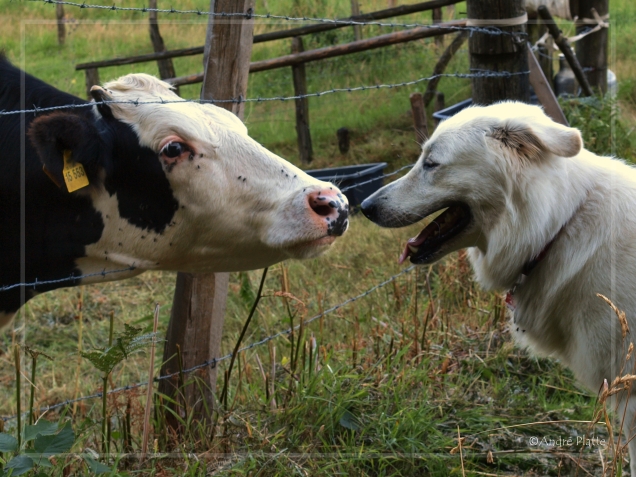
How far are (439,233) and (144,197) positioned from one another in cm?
137

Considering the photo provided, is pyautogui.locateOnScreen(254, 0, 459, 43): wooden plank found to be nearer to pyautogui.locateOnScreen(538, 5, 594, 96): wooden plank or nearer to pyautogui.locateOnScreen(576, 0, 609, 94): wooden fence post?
pyautogui.locateOnScreen(576, 0, 609, 94): wooden fence post

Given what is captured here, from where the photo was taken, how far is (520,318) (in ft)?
10.3

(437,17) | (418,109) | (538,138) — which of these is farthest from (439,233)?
(437,17)

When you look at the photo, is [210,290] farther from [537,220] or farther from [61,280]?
[537,220]

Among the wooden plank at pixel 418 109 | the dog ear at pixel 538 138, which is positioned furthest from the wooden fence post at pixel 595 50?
the dog ear at pixel 538 138

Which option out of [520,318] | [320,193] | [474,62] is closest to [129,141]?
[320,193]

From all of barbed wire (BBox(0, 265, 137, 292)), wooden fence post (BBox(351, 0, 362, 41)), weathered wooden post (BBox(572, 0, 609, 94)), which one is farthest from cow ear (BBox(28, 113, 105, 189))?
wooden fence post (BBox(351, 0, 362, 41))

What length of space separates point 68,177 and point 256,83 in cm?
1017

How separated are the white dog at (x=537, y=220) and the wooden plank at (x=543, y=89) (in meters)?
1.71

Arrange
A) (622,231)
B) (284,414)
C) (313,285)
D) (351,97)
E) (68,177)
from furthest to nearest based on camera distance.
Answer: (351,97) < (313,285) < (284,414) < (622,231) < (68,177)

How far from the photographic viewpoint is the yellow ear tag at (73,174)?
231 centimetres

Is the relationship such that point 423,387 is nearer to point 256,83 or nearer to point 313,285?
point 313,285

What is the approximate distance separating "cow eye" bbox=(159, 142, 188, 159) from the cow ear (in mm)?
202

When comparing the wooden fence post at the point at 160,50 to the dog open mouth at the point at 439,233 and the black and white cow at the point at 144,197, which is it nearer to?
the dog open mouth at the point at 439,233
